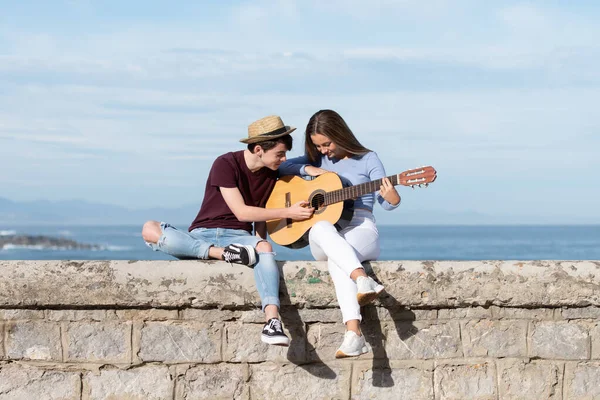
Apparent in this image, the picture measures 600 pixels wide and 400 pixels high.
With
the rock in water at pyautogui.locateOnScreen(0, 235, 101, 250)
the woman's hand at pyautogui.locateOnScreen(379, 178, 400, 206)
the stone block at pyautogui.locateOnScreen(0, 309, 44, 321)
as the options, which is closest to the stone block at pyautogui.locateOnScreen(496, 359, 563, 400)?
the woman's hand at pyautogui.locateOnScreen(379, 178, 400, 206)

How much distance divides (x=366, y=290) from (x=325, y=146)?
1182mm

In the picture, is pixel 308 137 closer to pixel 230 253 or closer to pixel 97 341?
pixel 230 253

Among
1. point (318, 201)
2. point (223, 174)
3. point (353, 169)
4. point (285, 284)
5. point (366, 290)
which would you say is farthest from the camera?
point (353, 169)

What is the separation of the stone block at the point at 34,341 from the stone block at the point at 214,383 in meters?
0.60

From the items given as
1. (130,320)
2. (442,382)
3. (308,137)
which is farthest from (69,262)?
(442,382)

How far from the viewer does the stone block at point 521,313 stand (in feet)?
12.8

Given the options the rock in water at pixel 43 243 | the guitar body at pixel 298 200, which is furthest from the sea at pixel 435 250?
the guitar body at pixel 298 200

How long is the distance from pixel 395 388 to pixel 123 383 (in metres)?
1.26

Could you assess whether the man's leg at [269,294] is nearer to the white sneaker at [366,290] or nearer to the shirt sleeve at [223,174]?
the white sneaker at [366,290]

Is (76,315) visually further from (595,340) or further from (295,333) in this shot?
(595,340)

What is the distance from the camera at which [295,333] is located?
391 cm

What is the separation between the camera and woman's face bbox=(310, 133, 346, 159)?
4535mm

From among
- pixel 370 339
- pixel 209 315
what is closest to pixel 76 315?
pixel 209 315

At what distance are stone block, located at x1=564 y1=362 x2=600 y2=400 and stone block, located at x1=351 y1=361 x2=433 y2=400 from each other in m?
0.65
